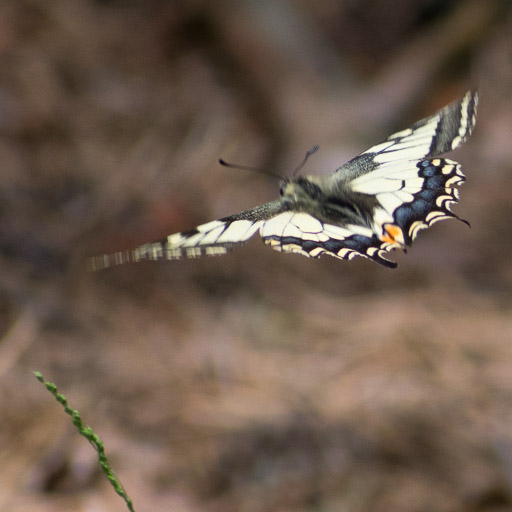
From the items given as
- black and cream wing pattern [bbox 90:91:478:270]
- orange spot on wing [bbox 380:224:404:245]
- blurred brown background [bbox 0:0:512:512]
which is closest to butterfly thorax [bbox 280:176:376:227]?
black and cream wing pattern [bbox 90:91:478:270]

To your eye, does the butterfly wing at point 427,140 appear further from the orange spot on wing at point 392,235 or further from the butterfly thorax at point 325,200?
the orange spot on wing at point 392,235

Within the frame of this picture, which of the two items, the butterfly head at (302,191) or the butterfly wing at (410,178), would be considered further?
the butterfly head at (302,191)

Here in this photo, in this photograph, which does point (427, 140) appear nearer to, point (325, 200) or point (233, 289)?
point (325, 200)

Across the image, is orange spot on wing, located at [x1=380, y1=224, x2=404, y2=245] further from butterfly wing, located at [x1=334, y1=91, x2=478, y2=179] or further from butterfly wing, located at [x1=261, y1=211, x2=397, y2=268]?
butterfly wing, located at [x1=334, y1=91, x2=478, y2=179]

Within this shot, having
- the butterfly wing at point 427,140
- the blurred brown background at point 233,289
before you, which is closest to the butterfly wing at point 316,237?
the butterfly wing at point 427,140

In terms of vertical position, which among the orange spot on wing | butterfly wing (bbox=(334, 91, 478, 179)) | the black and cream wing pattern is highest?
butterfly wing (bbox=(334, 91, 478, 179))

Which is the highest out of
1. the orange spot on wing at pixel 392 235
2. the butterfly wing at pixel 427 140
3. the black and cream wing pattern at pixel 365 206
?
the butterfly wing at pixel 427 140


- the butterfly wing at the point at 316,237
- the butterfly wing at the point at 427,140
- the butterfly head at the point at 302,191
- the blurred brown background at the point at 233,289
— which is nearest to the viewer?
the butterfly wing at the point at 316,237
